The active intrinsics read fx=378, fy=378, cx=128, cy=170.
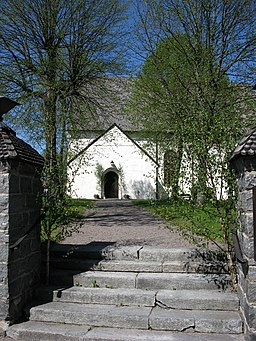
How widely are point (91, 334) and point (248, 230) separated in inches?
82.3

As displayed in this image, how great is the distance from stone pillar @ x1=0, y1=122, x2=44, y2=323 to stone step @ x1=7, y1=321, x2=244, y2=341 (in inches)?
12.4

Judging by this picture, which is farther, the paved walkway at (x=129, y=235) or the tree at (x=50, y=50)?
the tree at (x=50, y=50)

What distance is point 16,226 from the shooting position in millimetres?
4809

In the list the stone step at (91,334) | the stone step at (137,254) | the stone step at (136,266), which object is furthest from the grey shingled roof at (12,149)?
the stone step at (91,334)

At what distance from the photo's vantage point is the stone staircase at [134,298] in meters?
4.26

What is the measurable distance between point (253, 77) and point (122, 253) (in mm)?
10043

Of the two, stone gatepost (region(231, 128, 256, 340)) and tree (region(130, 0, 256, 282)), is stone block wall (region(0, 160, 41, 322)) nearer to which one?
stone gatepost (region(231, 128, 256, 340))

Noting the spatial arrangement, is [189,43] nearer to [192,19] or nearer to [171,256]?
[192,19]

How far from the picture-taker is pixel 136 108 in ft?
60.2

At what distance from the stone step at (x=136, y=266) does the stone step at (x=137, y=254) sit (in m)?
0.06

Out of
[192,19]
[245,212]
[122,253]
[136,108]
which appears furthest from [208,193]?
[136,108]

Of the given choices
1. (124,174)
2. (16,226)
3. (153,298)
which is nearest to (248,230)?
(153,298)

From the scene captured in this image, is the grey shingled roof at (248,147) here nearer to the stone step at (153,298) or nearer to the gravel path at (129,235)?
the stone step at (153,298)

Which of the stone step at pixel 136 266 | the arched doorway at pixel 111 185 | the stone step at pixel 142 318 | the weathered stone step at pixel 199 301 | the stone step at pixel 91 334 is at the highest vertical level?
the arched doorway at pixel 111 185
